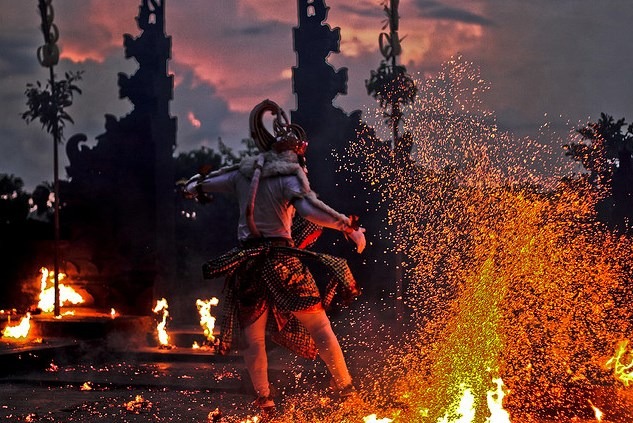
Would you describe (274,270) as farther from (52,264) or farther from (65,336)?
(52,264)

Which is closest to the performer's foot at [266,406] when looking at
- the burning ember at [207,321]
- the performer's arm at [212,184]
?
the performer's arm at [212,184]

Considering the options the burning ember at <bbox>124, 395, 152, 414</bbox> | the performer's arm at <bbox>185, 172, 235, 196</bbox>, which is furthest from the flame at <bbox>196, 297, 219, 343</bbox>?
the performer's arm at <bbox>185, 172, 235, 196</bbox>

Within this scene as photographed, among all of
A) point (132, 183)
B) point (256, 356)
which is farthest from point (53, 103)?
point (256, 356)

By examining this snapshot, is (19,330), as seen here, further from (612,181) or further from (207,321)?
(612,181)

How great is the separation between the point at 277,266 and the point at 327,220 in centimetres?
53

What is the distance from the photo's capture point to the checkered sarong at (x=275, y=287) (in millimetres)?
7145

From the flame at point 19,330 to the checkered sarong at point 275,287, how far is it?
382 inches

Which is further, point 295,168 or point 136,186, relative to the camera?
point 136,186

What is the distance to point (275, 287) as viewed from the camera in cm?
717

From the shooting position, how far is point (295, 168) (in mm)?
7316

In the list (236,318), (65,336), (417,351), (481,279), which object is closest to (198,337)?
(65,336)

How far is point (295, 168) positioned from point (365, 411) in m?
1.97

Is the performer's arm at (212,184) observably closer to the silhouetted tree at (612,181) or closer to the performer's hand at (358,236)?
the performer's hand at (358,236)

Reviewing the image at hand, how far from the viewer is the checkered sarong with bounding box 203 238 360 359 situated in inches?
281
